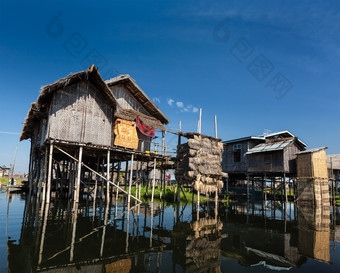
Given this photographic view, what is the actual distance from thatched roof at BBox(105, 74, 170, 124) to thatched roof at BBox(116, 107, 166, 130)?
69cm

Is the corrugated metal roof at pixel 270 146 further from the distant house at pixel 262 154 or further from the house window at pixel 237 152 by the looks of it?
the house window at pixel 237 152

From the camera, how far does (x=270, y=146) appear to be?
25.2 metres

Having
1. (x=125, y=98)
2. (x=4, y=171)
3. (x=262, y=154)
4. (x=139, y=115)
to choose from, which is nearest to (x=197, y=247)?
(x=139, y=115)

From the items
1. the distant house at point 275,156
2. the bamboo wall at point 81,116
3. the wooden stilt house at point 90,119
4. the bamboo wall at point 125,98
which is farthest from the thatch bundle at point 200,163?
the distant house at point 275,156

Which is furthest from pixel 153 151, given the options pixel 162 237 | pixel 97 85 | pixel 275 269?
pixel 275 269

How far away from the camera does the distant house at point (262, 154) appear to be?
23875mm

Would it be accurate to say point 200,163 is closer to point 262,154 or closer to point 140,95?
point 140,95

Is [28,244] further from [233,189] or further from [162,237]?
[233,189]

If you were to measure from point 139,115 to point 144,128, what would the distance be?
3.72 ft

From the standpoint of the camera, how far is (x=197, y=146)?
52.1 feet

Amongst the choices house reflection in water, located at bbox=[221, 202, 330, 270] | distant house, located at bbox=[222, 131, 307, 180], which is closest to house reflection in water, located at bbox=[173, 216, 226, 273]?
house reflection in water, located at bbox=[221, 202, 330, 270]

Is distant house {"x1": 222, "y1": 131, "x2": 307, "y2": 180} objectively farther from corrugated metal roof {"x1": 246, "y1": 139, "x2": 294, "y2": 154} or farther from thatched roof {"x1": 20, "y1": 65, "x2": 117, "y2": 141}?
thatched roof {"x1": 20, "y1": 65, "x2": 117, "y2": 141}

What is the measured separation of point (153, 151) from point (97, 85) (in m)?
6.74

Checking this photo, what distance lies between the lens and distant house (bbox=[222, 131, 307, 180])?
23875mm
